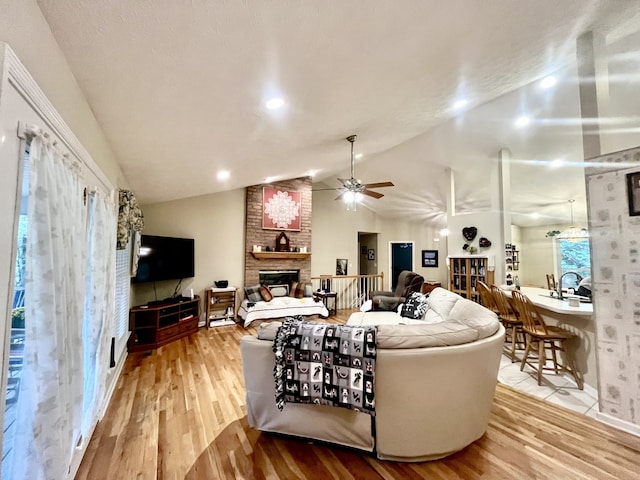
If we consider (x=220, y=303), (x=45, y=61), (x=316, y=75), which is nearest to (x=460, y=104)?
(x=316, y=75)

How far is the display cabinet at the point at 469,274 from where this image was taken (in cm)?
494

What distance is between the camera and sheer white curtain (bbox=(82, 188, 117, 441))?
1794 mm

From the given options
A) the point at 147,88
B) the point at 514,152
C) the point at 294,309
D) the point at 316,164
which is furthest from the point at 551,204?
the point at 147,88

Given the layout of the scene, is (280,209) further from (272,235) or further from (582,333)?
(582,333)

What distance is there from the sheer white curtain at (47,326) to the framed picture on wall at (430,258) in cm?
923

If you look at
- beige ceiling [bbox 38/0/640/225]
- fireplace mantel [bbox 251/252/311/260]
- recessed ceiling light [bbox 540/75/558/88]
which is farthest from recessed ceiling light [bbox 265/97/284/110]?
fireplace mantel [bbox 251/252/311/260]

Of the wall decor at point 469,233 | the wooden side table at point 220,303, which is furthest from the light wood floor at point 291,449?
the wall decor at point 469,233

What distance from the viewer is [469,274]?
5.26 m

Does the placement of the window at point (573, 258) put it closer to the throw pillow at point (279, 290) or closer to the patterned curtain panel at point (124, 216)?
the throw pillow at point (279, 290)

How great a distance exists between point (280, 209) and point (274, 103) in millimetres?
4172

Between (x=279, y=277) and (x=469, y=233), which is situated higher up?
(x=469, y=233)

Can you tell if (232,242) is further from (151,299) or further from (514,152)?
(514,152)

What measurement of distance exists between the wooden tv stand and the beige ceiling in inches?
70.6

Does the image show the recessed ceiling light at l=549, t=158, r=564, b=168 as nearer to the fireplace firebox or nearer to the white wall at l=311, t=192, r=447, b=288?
the white wall at l=311, t=192, r=447, b=288
